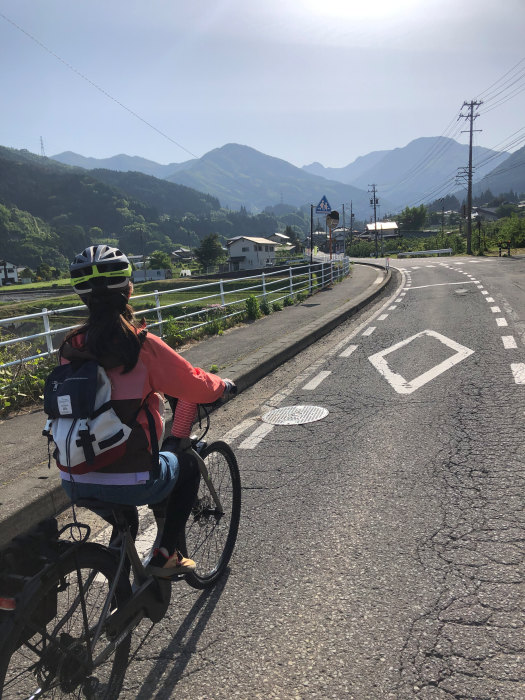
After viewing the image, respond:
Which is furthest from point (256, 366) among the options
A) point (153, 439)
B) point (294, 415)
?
point (153, 439)

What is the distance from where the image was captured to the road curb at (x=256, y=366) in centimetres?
345

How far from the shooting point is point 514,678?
6.79ft

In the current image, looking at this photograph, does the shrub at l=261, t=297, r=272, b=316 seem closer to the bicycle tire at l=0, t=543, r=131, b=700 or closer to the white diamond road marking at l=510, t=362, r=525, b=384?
the white diamond road marking at l=510, t=362, r=525, b=384

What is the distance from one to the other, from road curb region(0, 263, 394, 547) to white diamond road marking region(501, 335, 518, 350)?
350cm

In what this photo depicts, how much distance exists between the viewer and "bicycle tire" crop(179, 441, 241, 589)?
272 centimetres

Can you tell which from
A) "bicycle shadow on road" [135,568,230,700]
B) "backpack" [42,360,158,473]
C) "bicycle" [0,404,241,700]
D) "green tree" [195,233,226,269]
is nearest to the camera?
"bicycle" [0,404,241,700]

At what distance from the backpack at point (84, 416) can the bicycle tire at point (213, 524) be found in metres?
0.87

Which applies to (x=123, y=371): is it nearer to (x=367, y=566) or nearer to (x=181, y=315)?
(x=367, y=566)

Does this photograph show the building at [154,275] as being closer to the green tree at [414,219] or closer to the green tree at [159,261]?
the green tree at [159,261]

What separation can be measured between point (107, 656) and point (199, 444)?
39.5 inches

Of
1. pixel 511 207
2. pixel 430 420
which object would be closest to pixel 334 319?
pixel 430 420

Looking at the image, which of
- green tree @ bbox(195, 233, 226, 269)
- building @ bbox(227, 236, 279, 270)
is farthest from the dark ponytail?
green tree @ bbox(195, 233, 226, 269)

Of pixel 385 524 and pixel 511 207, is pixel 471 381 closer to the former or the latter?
pixel 385 524

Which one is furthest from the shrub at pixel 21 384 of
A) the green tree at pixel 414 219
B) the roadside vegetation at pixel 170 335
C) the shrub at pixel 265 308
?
the green tree at pixel 414 219
